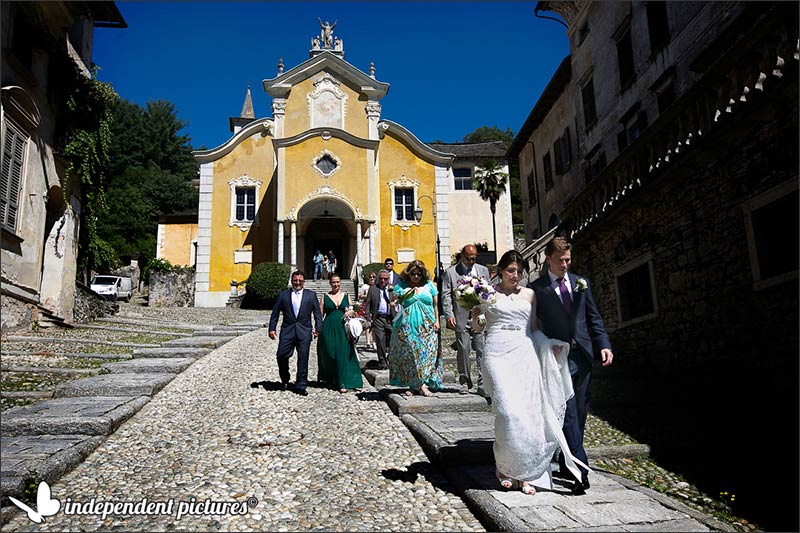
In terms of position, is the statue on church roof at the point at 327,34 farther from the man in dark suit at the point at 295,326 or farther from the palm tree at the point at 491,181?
the man in dark suit at the point at 295,326

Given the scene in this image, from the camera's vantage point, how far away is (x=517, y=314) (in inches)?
169

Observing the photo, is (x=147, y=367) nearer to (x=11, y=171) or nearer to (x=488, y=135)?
(x=11, y=171)

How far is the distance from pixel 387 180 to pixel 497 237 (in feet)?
34.1

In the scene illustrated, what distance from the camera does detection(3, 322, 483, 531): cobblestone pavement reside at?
379cm

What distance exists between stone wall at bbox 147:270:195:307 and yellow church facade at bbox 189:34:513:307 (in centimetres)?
101

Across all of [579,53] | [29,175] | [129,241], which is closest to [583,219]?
[579,53]

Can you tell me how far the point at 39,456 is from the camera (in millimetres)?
4746

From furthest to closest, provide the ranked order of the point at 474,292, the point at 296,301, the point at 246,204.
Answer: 1. the point at 246,204
2. the point at 296,301
3. the point at 474,292

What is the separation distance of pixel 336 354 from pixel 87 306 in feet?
32.5

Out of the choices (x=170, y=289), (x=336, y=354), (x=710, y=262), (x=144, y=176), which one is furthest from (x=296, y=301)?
(x=144, y=176)

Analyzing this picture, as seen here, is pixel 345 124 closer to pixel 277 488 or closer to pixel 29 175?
pixel 29 175

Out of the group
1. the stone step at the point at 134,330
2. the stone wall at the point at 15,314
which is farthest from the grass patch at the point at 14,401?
the stone step at the point at 134,330

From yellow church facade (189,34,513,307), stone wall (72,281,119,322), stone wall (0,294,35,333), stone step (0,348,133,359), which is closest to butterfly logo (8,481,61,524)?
stone step (0,348,133,359)

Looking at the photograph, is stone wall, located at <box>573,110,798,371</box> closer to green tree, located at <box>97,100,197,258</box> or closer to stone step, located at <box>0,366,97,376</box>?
stone step, located at <box>0,366,97,376</box>
